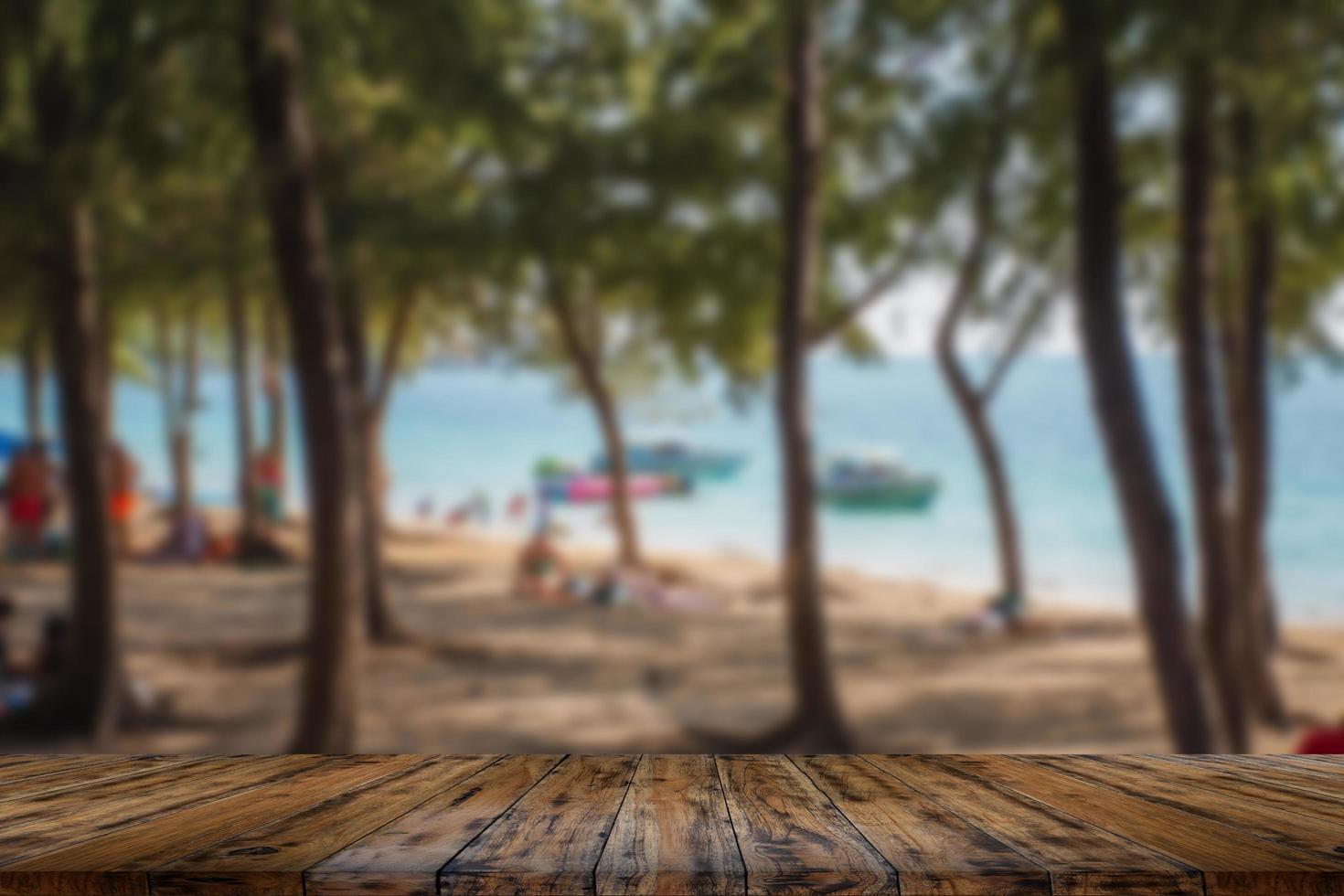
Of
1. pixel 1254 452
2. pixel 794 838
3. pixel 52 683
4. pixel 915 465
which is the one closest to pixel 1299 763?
pixel 794 838

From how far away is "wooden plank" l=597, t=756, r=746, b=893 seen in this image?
58.7 inches

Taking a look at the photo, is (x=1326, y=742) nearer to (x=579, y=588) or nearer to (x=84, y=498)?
(x=84, y=498)

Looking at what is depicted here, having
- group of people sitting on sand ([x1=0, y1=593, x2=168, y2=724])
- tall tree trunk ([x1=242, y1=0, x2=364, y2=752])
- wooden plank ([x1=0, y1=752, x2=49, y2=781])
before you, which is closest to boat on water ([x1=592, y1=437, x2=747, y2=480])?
group of people sitting on sand ([x1=0, y1=593, x2=168, y2=724])

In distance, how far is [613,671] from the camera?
9.68 metres

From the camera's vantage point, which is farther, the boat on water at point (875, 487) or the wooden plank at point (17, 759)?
the boat on water at point (875, 487)

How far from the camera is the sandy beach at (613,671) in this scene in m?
7.74

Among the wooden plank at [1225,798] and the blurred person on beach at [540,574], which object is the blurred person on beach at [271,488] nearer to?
the blurred person on beach at [540,574]

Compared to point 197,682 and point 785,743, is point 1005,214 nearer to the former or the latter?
point 785,743

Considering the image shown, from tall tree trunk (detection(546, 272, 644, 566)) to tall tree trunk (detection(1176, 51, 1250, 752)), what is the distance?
21.7 feet

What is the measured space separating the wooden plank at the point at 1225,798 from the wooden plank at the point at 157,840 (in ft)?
4.46

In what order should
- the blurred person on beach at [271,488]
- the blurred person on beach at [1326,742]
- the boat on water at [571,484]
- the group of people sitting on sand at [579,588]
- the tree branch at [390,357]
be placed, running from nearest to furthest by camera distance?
the blurred person on beach at [1326,742] → the tree branch at [390,357] → the group of people sitting on sand at [579,588] → the blurred person on beach at [271,488] → the boat on water at [571,484]

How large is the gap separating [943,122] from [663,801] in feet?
25.7

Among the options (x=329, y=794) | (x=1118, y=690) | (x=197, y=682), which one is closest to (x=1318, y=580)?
(x=1118, y=690)

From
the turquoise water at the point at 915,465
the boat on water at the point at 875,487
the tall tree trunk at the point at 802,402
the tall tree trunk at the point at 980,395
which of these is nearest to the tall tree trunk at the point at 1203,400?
the turquoise water at the point at 915,465
